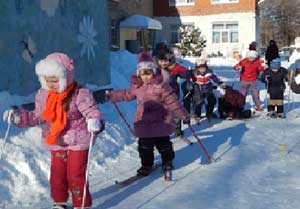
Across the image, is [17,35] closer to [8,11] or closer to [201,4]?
[8,11]

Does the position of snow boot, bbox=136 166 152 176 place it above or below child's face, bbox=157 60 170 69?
below

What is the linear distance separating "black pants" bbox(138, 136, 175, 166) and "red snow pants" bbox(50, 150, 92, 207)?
5.89 ft

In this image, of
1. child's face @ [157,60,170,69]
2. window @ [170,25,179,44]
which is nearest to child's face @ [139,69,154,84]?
child's face @ [157,60,170,69]

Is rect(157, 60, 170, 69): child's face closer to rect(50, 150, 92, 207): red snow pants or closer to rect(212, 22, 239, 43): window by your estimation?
rect(50, 150, 92, 207): red snow pants

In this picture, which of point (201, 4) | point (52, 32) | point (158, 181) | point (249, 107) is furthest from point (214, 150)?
point (201, 4)

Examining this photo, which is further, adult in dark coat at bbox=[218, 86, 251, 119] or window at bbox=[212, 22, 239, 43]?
window at bbox=[212, 22, 239, 43]

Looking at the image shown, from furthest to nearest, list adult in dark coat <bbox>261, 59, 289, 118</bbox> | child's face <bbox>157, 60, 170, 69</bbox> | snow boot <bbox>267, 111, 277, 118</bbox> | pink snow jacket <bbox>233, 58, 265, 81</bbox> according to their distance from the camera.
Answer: pink snow jacket <bbox>233, 58, 265, 81</bbox> < adult in dark coat <bbox>261, 59, 289, 118</bbox> < snow boot <bbox>267, 111, 277, 118</bbox> < child's face <bbox>157, 60, 170, 69</bbox>

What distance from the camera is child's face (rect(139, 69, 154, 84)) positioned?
6.95 metres

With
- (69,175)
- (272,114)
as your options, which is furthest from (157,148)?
(272,114)

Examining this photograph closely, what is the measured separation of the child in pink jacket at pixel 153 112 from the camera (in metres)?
6.94

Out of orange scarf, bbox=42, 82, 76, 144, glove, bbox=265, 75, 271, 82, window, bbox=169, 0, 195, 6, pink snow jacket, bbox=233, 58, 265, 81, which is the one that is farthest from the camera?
window, bbox=169, 0, 195, 6

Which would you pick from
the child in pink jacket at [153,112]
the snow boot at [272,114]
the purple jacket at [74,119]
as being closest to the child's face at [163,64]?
the child in pink jacket at [153,112]

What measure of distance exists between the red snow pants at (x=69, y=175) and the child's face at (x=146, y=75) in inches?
73.2

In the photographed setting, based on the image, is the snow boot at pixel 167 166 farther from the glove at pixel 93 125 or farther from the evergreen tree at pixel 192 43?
the evergreen tree at pixel 192 43
